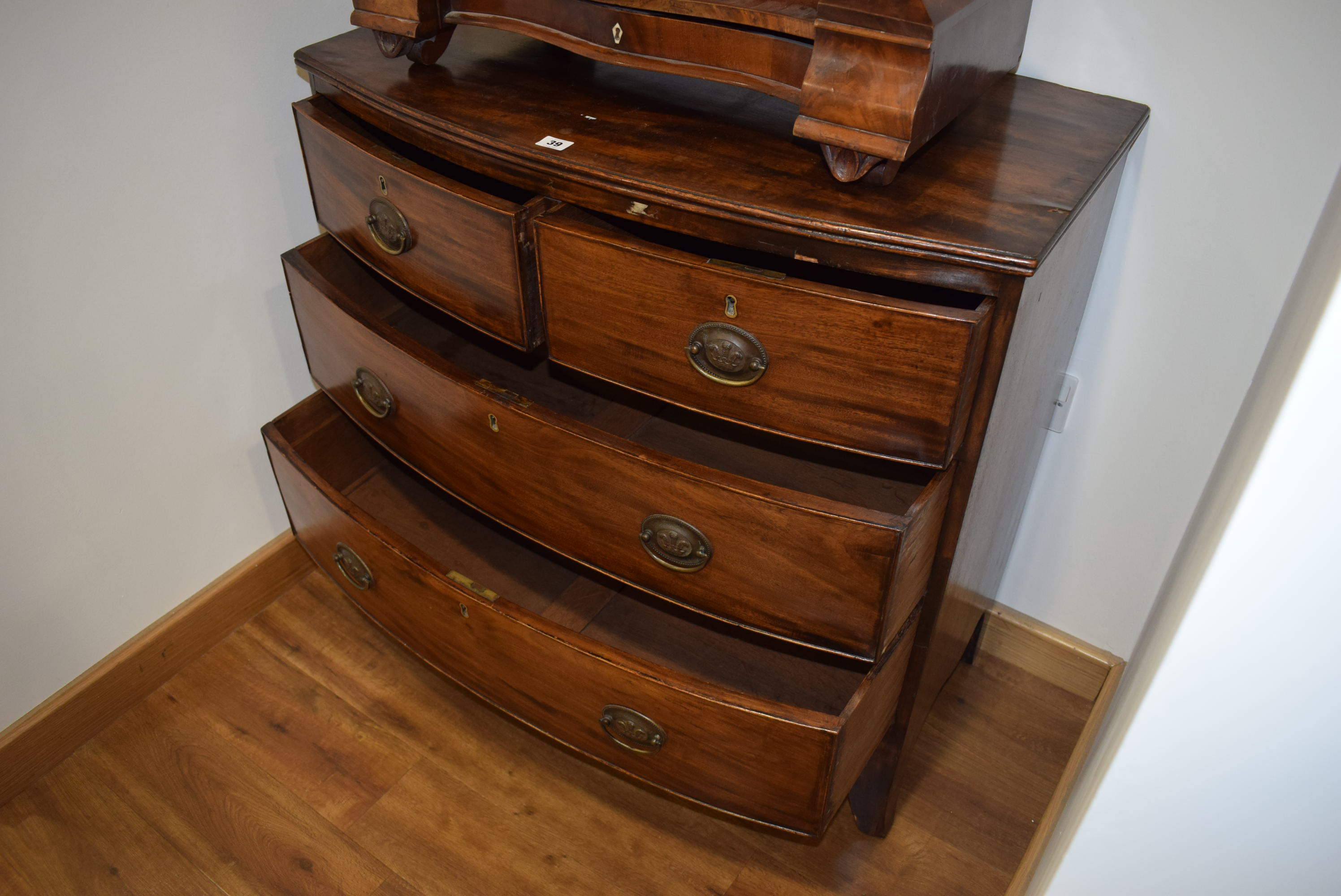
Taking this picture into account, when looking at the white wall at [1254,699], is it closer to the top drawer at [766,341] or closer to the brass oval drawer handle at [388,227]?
the top drawer at [766,341]

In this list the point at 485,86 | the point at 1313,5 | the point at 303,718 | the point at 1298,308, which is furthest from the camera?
the point at 303,718

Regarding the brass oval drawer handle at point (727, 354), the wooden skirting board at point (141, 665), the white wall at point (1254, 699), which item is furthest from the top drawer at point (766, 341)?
the wooden skirting board at point (141, 665)

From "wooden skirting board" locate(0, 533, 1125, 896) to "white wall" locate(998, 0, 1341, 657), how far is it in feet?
0.46

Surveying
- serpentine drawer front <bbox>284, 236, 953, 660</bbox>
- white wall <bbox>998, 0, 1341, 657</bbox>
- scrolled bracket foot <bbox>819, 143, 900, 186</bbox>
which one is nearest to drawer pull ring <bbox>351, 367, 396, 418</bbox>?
serpentine drawer front <bbox>284, 236, 953, 660</bbox>

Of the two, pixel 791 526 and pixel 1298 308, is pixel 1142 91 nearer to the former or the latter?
pixel 1298 308

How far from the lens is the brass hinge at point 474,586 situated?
101 centimetres

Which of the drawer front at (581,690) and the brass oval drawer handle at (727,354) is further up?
the brass oval drawer handle at (727,354)

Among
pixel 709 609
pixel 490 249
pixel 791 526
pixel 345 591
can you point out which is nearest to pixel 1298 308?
pixel 791 526

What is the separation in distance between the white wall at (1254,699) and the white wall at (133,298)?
1.15 meters

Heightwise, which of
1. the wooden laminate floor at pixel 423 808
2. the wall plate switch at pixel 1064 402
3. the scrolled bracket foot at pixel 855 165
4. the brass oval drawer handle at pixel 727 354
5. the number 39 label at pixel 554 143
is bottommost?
the wooden laminate floor at pixel 423 808

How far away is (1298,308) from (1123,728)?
35cm

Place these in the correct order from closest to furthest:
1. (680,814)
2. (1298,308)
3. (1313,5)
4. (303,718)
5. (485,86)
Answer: (1298,308)
(1313,5)
(485,86)
(680,814)
(303,718)

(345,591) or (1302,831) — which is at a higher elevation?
(1302,831)

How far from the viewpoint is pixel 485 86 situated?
956 mm
